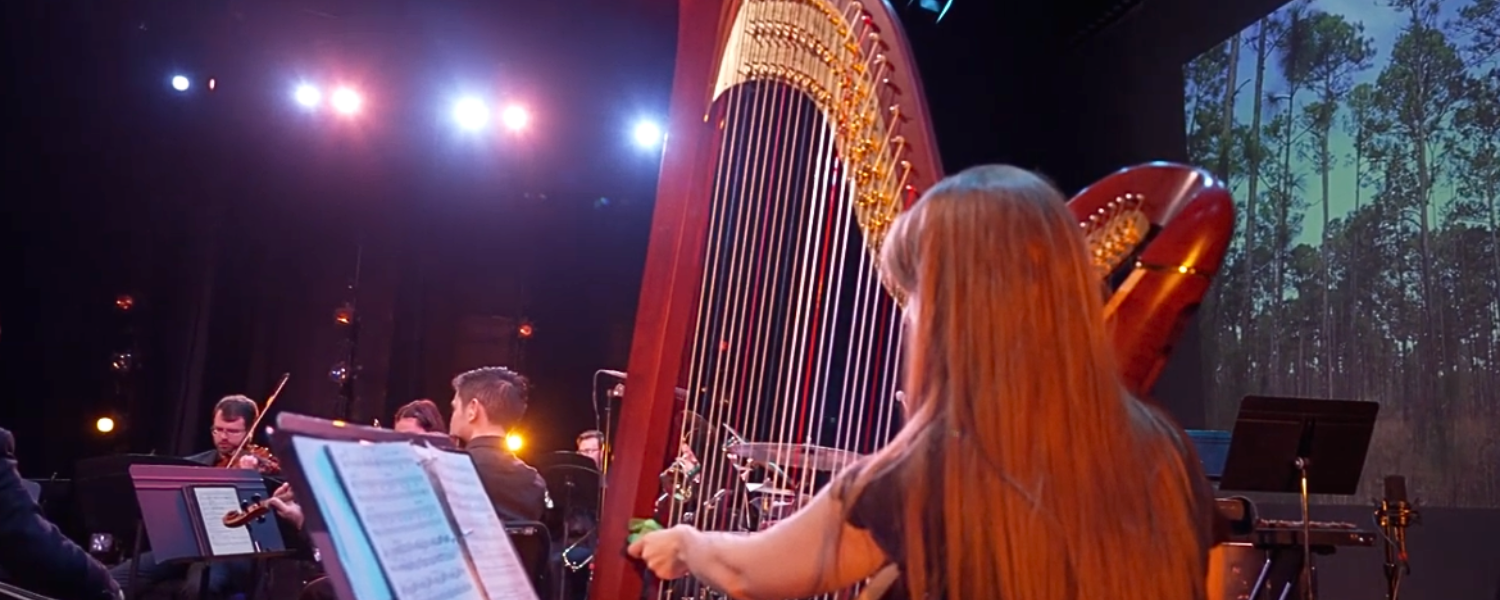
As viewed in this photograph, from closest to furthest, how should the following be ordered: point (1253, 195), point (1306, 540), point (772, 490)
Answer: point (772, 490) → point (1306, 540) → point (1253, 195)

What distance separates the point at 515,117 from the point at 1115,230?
25.7ft

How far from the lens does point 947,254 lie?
1205mm

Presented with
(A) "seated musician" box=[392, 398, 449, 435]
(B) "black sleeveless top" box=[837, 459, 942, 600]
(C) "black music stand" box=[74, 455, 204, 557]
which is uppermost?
(B) "black sleeveless top" box=[837, 459, 942, 600]

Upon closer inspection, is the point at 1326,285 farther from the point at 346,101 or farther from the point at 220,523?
the point at 346,101

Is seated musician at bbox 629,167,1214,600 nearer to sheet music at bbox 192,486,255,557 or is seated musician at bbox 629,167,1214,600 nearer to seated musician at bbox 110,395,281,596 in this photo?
sheet music at bbox 192,486,255,557

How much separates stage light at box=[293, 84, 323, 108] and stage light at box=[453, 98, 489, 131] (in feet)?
3.21

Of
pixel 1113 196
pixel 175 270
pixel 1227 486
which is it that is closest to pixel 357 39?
pixel 175 270

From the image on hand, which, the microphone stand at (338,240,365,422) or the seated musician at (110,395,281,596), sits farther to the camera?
the microphone stand at (338,240,365,422)

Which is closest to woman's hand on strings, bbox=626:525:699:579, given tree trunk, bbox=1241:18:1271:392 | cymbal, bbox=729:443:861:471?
cymbal, bbox=729:443:861:471

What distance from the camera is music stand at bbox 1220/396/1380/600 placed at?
380 cm

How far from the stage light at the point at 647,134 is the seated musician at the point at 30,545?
6.41 meters

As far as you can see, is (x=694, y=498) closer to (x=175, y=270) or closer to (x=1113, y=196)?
(x=1113, y=196)

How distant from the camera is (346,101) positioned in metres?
8.49

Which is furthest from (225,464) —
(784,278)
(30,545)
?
(784,278)
